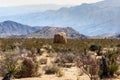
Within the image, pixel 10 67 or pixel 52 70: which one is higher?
pixel 10 67

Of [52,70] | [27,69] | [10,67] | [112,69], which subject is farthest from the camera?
[52,70]

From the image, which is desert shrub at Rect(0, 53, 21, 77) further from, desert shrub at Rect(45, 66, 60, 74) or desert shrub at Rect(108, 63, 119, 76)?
desert shrub at Rect(108, 63, 119, 76)

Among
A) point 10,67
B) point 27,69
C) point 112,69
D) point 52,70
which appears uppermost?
point 10,67

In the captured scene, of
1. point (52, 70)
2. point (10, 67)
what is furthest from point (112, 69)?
point (10, 67)

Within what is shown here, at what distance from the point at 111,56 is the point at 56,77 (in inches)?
200

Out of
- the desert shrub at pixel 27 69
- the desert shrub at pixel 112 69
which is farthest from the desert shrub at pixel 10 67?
the desert shrub at pixel 112 69

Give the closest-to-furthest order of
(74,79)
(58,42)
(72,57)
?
(74,79) → (72,57) → (58,42)

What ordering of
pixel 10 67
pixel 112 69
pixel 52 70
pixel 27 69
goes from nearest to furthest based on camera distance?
pixel 10 67 < pixel 112 69 < pixel 27 69 < pixel 52 70

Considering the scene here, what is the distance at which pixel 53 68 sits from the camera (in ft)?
81.3

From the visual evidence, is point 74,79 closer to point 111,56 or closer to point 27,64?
point 27,64

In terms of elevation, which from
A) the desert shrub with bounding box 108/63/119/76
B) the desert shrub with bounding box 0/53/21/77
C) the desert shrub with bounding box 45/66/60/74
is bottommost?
the desert shrub with bounding box 45/66/60/74

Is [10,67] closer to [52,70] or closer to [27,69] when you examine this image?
[27,69]

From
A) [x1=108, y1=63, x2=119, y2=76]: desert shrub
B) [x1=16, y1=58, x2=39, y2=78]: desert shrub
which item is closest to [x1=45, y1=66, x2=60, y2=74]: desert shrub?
[x1=16, y1=58, x2=39, y2=78]: desert shrub

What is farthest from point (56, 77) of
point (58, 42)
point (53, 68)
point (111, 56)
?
point (58, 42)
